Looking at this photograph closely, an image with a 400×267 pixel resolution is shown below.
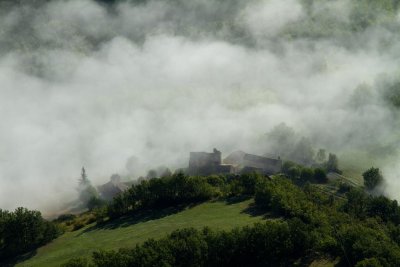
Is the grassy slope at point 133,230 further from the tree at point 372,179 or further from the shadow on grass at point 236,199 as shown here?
the tree at point 372,179

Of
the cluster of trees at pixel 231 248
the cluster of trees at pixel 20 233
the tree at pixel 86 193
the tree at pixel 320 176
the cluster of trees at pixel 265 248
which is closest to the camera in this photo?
the cluster of trees at pixel 265 248

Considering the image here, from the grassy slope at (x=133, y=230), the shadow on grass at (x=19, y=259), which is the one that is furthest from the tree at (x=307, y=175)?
the shadow on grass at (x=19, y=259)

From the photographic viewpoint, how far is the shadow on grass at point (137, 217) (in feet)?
296

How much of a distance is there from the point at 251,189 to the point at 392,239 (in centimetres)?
3369

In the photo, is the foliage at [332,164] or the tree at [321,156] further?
the tree at [321,156]

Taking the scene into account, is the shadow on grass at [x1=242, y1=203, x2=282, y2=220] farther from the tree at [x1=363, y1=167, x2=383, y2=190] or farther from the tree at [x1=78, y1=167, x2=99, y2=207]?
the tree at [x1=78, y1=167, x2=99, y2=207]

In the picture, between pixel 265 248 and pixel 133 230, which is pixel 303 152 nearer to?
pixel 133 230

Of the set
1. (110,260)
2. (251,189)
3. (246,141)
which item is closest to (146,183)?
(251,189)

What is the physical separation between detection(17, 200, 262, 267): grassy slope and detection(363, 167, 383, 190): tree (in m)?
59.9

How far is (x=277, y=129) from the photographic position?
18700cm

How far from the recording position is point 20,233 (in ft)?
273

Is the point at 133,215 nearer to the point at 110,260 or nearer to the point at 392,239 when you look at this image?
the point at 110,260

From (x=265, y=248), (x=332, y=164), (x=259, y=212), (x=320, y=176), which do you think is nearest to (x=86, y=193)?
(x=320, y=176)

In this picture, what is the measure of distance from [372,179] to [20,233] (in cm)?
10295
